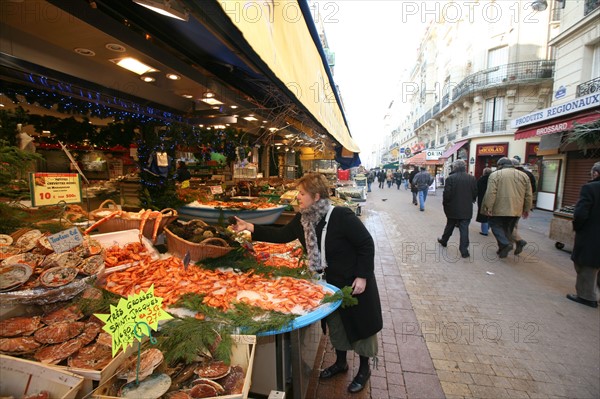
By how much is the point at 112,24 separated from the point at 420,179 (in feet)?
45.8

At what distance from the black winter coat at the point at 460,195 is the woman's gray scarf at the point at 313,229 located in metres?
5.23

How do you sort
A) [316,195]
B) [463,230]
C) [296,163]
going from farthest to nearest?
[296,163] < [463,230] < [316,195]

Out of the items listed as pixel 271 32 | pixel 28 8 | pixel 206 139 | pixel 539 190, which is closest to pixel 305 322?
pixel 271 32

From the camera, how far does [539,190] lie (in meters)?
14.4

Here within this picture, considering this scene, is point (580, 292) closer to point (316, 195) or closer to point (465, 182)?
point (465, 182)

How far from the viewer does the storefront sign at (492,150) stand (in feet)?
77.3

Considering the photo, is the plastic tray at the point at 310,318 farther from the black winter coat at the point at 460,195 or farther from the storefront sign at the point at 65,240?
the black winter coat at the point at 460,195

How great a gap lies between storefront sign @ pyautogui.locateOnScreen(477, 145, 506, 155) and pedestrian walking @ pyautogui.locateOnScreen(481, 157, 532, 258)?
20.7m

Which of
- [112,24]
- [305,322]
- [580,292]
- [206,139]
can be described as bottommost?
[580,292]

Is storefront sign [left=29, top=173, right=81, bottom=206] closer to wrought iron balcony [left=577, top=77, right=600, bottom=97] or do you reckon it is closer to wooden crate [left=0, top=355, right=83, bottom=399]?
wooden crate [left=0, top=355, right=83, bottom=399]

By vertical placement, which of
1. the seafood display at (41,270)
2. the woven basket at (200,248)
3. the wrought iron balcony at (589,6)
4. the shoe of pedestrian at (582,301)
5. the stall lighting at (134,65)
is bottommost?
the shoe of pedestrian at (582,301)

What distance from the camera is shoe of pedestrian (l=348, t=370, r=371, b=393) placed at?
268 centimetres

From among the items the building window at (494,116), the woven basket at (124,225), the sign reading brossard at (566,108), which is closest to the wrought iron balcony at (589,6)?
the sign reading brossard at (566,108)

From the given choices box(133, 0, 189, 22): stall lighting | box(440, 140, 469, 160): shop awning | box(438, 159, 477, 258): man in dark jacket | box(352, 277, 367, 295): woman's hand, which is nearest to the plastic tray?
box(352, 277, 367, 295): woman's hand
